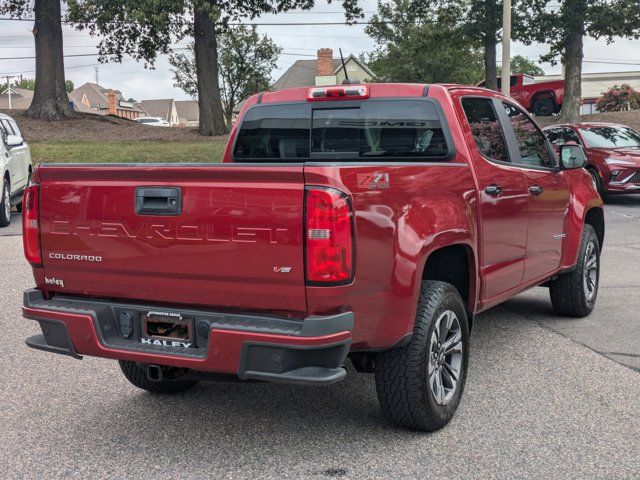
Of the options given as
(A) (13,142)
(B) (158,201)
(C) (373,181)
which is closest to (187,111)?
(A) (13,142)

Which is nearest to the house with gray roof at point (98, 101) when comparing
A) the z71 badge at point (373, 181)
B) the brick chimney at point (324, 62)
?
the brick chimney at point (324, 62)

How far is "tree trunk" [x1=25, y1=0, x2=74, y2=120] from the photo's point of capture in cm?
2859

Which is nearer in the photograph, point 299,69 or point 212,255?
point 212,255

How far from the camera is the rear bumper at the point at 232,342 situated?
141 inches

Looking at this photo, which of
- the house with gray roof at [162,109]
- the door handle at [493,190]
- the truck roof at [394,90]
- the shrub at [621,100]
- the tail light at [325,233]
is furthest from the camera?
the house with gray roof at [162,109]

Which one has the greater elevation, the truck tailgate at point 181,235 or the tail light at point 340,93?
the tail light at point 340,93

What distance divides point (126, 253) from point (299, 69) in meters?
79.6

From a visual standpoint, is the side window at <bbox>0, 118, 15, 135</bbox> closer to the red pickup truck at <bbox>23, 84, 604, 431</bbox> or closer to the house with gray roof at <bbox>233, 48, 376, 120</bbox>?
the red pickup truck at <bbox>23, 84, 604, 431</bbox>

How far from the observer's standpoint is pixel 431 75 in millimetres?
58125

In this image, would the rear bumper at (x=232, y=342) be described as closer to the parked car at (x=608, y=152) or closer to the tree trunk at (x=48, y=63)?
the parked car at (x=608, y=152)

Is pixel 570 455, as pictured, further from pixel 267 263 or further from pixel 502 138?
pixel 502 138

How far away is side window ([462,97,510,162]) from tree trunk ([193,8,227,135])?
24.1m

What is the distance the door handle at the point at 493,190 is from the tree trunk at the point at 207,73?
2451cm

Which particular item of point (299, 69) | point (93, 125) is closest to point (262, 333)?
point (93, 125)
